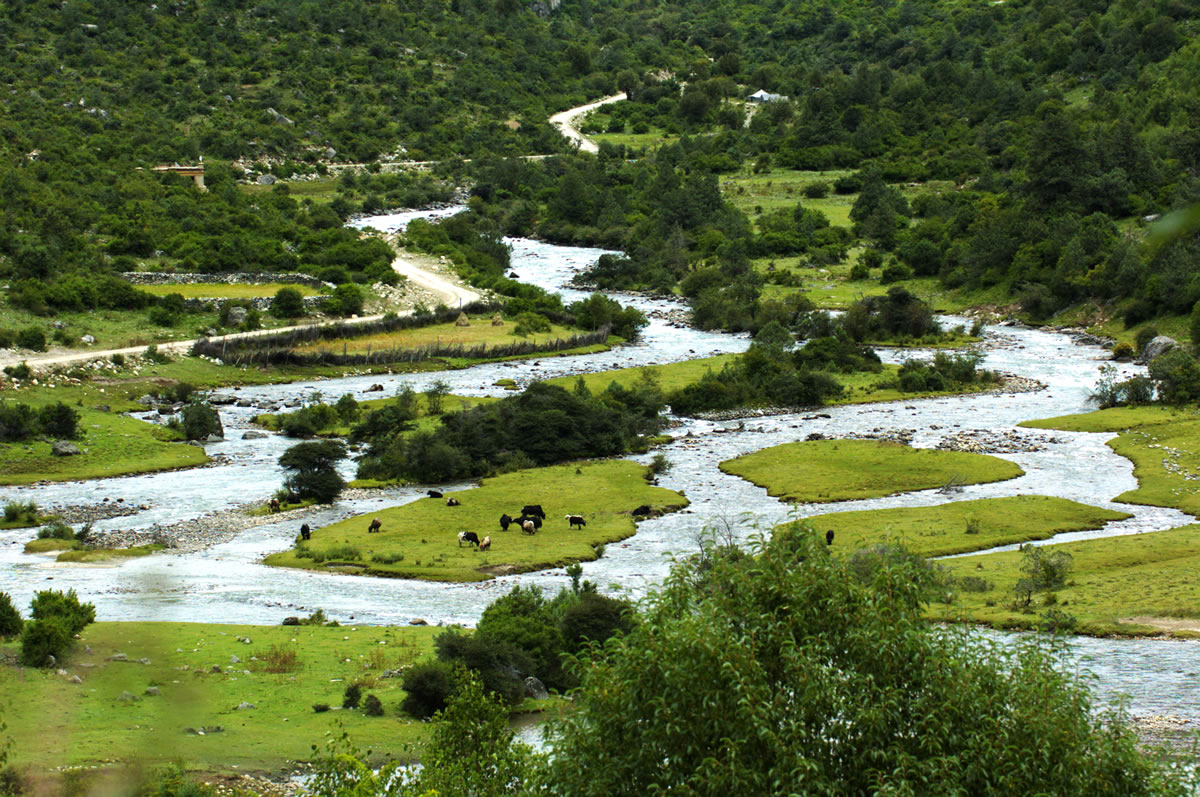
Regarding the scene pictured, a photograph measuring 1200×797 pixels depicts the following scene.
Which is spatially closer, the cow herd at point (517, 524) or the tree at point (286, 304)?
the cow herd at point (517, 524)

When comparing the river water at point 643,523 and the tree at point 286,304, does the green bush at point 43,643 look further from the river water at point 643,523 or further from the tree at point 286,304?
the tree at point 286,304

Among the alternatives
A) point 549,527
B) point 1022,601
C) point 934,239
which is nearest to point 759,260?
point 934,239

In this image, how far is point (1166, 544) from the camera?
45094 mm

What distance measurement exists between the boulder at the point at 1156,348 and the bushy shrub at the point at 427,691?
6355 centimetres

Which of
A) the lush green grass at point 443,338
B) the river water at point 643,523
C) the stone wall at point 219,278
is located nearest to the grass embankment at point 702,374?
the river water at point 643,523

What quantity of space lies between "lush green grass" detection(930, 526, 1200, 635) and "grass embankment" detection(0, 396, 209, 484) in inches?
1439

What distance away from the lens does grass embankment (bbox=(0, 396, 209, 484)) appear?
57625 millimetres

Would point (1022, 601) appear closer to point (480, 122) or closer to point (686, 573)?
point (686, 573)

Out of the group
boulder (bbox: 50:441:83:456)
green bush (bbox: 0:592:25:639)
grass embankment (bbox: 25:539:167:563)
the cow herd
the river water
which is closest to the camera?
green bush (bbox: 0:592:25:639)

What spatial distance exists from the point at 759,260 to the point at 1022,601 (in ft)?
279

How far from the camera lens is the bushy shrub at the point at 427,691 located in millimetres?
29719

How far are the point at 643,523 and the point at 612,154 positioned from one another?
12861cm

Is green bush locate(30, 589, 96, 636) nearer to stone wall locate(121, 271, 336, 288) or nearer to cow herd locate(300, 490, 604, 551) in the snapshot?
cow herd locate(300, 490, 604, 551)

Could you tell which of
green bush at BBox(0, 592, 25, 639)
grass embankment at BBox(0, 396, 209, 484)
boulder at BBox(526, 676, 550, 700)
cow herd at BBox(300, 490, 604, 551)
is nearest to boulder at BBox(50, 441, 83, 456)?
grass embankment at BBox(0, 396, 209, 484)
